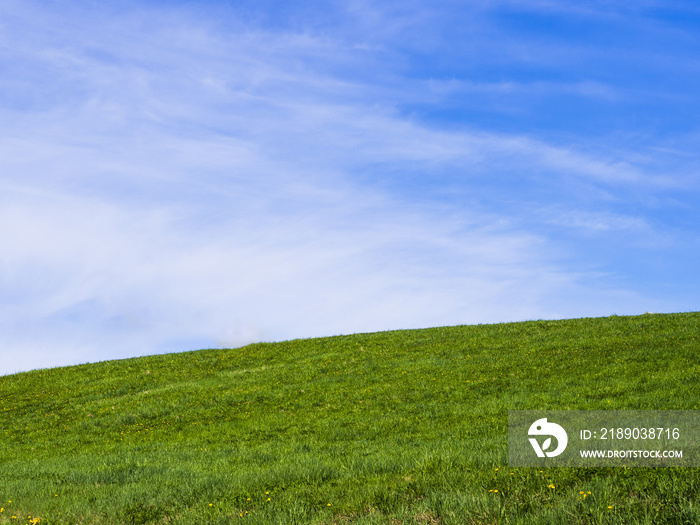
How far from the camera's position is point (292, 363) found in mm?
35469

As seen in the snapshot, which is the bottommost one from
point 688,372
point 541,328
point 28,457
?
point 28,457

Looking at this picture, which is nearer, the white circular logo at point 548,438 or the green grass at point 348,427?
the green grass at point 348,427

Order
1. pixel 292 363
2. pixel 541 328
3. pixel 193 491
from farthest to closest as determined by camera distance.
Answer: pixel 541 328 < pixel 292 363 < pixel 193 491

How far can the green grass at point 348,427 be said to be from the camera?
25.8 feet

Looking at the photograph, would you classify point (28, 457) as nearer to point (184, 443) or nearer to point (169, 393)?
point (184, 443)

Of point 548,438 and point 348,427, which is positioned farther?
point 348,427

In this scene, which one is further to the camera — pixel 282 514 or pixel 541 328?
pixel 541 328

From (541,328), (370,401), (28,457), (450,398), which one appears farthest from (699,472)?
(541,328)

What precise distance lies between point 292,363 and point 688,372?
22234mm

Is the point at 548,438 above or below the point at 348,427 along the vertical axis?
above

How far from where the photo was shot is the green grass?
785 centimetres

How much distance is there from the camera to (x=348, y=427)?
64.3ft

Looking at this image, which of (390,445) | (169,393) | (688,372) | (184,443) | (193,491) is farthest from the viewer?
(169,393)

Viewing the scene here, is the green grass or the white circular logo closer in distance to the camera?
the green grass
